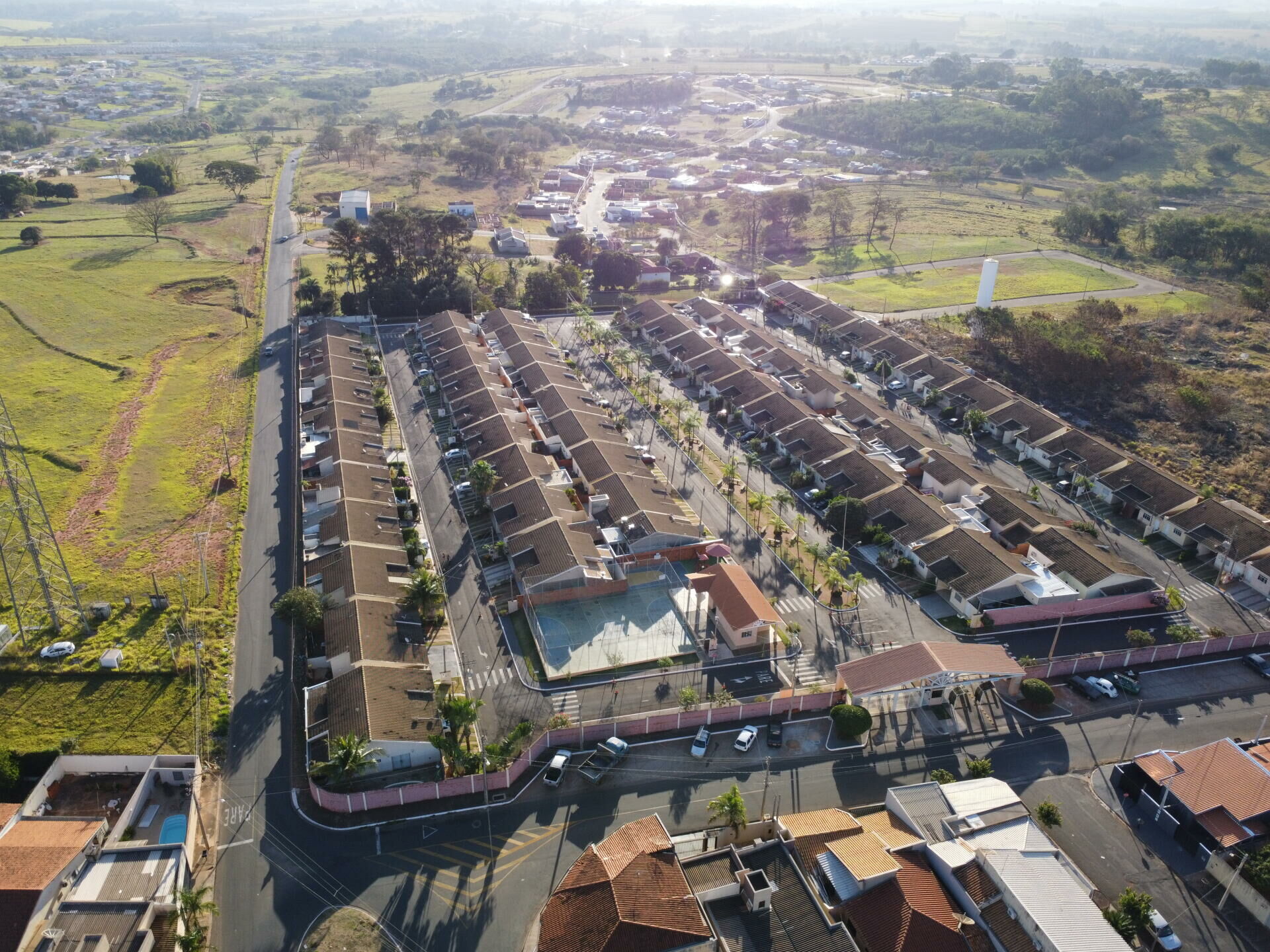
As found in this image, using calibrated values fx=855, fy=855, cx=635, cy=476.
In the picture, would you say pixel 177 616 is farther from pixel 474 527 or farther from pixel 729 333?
pixel 729 333

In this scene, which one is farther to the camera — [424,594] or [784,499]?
[784,499]

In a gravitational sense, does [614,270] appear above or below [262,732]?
above

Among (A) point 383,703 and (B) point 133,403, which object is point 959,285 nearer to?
(B) point 133,403

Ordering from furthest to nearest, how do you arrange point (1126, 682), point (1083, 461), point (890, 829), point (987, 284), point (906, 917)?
point (987, 284) → point (1083, 461) → point (1126, 682) → point (890, 829) → point (906, 917)

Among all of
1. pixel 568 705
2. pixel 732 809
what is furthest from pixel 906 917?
pixel 568 705

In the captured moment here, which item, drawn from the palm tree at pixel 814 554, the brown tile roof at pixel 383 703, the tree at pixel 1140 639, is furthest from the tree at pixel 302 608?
the tree at pixel 1140 639

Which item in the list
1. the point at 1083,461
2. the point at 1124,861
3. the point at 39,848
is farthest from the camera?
the point at 1083,461

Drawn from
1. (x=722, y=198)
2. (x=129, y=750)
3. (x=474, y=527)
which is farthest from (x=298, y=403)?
(x=722, y=198)

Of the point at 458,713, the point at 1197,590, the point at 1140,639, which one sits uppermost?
the point at 458,713
